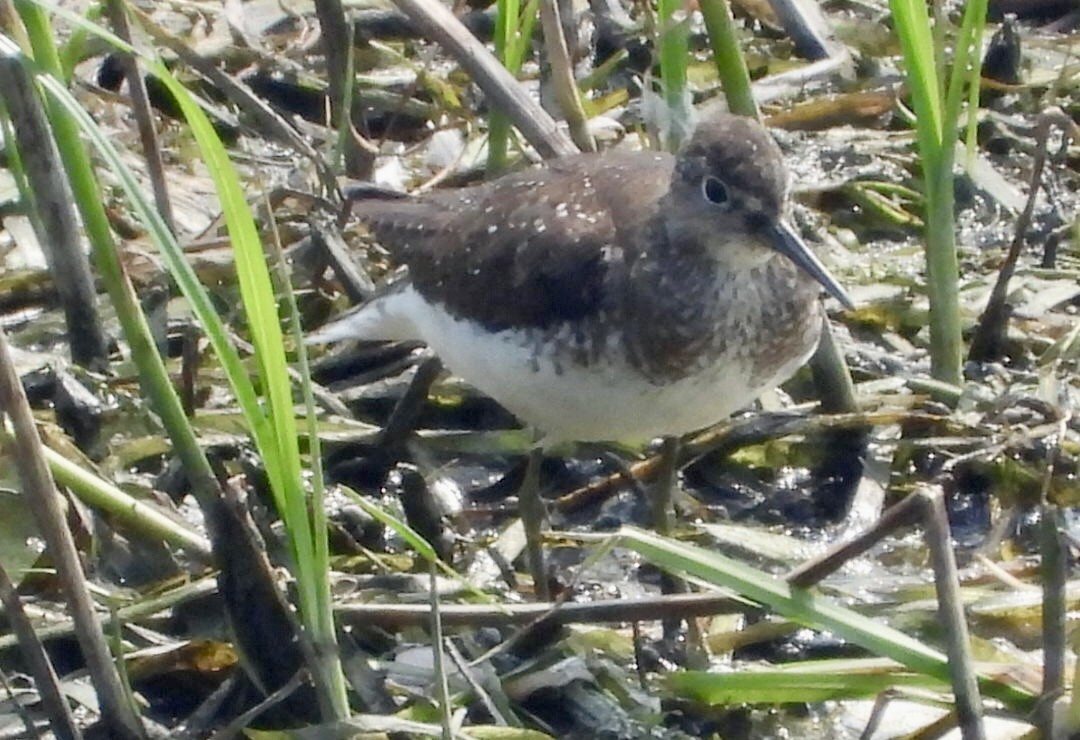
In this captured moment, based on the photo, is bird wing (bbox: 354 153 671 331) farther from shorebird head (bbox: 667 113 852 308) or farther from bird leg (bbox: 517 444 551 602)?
bird leg (bbox: 517 444 551 602)

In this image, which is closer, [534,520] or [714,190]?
[714,190]

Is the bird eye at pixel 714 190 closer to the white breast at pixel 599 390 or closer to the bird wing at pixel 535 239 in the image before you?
the bird wing at pixel 535 239

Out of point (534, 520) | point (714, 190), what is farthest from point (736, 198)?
point (534, 520)

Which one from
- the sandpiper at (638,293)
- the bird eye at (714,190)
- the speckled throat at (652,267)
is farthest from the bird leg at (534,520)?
the bird eye at (714,190)

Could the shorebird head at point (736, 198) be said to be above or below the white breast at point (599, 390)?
above

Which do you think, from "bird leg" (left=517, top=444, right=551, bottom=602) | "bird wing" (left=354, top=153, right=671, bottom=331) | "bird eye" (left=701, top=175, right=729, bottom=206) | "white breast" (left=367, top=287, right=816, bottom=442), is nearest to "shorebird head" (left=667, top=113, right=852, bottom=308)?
"bird eye" (left=701, top=175, right=729, bottom=206)

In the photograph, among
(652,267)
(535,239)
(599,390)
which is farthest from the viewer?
(535,239)

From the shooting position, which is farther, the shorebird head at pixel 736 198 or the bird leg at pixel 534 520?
the bird leg at pixel 534 520

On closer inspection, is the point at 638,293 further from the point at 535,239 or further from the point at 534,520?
the point at 534,520
